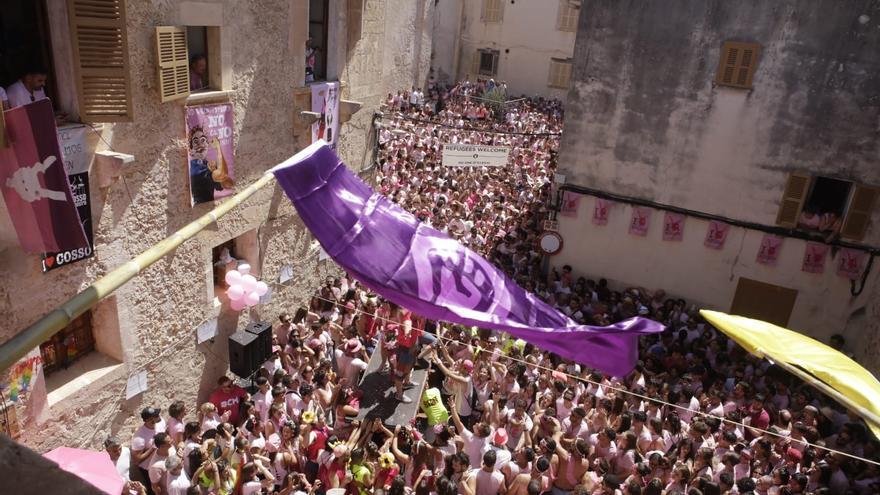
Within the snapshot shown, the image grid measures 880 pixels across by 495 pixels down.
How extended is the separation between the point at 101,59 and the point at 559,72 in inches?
1186

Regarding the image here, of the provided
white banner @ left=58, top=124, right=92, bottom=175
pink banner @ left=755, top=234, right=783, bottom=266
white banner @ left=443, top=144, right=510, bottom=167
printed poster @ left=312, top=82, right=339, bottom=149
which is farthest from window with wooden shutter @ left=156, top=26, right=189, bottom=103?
pink banner @ left=755, top=234, right=783, bottom=266

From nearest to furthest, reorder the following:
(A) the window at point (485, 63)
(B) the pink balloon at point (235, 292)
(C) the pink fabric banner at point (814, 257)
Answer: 1. (B) the pink balloon at point (235, 292)
2. (C) the pink fabric banner at point (814, 257)
3. (A) the window at point (485, 63)

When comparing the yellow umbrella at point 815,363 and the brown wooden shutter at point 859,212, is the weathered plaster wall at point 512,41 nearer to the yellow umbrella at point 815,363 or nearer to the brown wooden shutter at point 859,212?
the brown wooden shutter at point 859,212

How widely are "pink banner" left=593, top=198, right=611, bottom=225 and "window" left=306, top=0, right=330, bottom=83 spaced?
277 inches

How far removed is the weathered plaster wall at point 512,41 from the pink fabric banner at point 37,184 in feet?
101

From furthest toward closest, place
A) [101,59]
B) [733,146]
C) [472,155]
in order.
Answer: [472,155] < [733,146] < [101,59]

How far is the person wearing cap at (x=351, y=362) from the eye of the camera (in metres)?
9.73

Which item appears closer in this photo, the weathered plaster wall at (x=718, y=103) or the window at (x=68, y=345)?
the window at (x=68, y=345)

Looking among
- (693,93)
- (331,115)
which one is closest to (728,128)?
(693,93)

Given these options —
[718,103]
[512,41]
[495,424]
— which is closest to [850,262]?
[718,103]

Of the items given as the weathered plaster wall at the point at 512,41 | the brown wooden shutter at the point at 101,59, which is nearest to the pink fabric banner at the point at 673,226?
the brown wooden shutter at the point at 101,59

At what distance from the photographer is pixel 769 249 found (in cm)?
1327

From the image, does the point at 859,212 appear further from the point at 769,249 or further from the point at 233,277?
the point at 233,277

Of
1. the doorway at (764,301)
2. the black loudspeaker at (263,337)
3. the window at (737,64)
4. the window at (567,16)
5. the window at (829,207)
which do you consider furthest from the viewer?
the window at (567,16)
